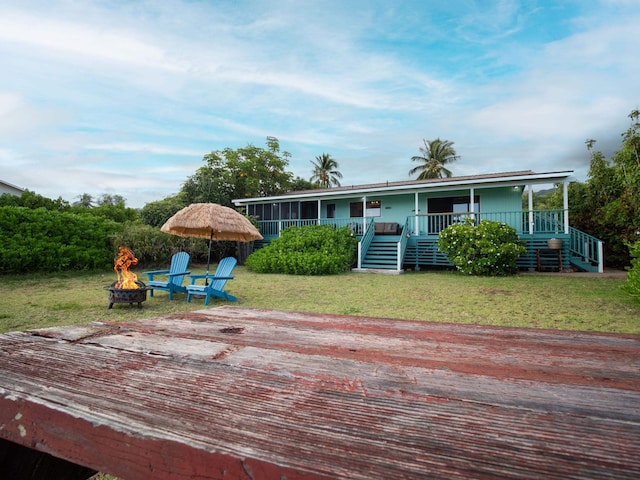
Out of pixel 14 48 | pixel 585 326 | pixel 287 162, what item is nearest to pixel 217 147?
pixel 287 162

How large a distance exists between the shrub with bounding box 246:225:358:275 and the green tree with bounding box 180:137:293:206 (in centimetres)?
1131

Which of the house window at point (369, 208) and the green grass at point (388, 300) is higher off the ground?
the house window at point (369, 208)

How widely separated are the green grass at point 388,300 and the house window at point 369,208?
A: 764 centimetres

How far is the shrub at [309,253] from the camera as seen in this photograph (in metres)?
12.5

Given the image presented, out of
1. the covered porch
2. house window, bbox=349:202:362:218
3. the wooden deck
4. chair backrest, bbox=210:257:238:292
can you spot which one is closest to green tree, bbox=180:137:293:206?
house window, bbox=349:202:362:218

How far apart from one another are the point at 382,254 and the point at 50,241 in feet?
41.1

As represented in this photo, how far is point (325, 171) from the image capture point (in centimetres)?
3950

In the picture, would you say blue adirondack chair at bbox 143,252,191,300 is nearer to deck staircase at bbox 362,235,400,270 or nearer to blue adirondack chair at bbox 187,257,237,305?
blue adirondack chair at bbox 187,257,237,305

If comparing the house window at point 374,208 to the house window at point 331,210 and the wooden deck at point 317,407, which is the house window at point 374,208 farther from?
the wooden deck at point 317,407

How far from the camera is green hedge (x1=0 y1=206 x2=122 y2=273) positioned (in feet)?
33.2

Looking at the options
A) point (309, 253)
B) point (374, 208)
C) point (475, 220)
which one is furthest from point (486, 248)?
point (374, 208)

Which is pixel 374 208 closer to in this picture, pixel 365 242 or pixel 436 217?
pixel 436 217

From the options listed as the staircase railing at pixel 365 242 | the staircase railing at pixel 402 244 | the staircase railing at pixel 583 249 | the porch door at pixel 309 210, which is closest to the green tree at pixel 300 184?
the porch door at pixel 309 210

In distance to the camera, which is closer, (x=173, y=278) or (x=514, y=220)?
(x=173, y=278)
